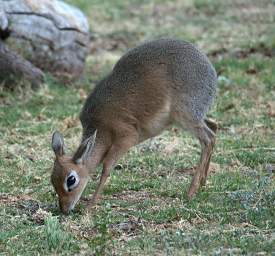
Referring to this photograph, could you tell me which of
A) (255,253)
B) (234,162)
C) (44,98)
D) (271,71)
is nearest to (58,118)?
(44,98)

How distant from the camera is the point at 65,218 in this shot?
6.63m

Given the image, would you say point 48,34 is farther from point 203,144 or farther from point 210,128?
point 203,144

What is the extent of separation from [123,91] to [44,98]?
3.49 meters

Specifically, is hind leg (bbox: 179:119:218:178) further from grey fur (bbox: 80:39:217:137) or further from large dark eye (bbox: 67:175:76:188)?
large dark eye (bbox: 67:175:76:188)

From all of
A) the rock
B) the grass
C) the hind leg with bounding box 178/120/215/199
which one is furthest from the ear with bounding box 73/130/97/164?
the rock

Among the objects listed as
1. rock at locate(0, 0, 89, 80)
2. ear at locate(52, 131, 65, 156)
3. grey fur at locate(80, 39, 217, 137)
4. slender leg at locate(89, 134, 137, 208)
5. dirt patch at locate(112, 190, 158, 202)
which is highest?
grey fur at locate(80, 39, 217, 137)

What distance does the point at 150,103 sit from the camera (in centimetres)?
759

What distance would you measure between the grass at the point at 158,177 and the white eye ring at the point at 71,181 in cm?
23

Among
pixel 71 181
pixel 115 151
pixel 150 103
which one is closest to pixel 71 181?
pixel 71 181

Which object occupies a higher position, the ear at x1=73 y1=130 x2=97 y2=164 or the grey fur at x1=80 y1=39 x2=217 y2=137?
the grey fur at x1=80 y1=39 x2=217 y2=137

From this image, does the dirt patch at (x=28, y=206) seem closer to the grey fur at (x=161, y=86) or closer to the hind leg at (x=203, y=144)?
the grey fur at (x=161, y=86)

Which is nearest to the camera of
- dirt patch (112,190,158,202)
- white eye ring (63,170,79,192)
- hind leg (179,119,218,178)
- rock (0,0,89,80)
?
white eye ring (63,170,79,192)

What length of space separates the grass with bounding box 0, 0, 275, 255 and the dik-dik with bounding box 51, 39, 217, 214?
43 cm

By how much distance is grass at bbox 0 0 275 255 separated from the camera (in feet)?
19.2
